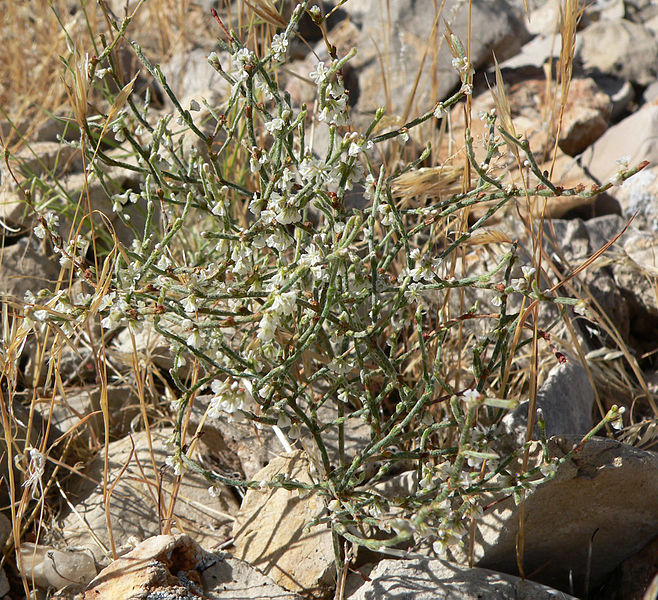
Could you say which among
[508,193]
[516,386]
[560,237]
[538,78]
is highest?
[538,78]

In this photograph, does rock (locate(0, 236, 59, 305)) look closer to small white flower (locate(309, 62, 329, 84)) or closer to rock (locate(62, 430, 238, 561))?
rock (locate(62, 430, 238, 561))

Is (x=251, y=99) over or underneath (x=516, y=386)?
over

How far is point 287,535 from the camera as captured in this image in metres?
1.83

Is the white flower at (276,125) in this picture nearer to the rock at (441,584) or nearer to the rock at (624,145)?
the rock at (441,584)

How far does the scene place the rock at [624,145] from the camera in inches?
119

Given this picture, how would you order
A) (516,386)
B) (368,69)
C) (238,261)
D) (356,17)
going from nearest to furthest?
1. (238,261)
2. (516,386)
3. (368,69)
4. (356,17)

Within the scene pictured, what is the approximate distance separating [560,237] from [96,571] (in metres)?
1.95

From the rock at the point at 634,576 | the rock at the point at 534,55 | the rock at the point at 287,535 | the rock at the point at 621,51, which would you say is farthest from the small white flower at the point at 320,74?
the rock at the point at 621,51

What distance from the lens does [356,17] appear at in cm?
397

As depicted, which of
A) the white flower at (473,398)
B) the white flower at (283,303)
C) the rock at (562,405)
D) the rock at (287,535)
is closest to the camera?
the white flower at (473,398)

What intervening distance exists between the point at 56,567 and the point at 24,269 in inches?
46.3

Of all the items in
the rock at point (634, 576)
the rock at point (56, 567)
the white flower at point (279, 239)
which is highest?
the white flower at point (279, 239)

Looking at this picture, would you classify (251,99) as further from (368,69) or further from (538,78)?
(538,78)

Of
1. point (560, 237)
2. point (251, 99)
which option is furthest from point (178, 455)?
point (560, 237)
